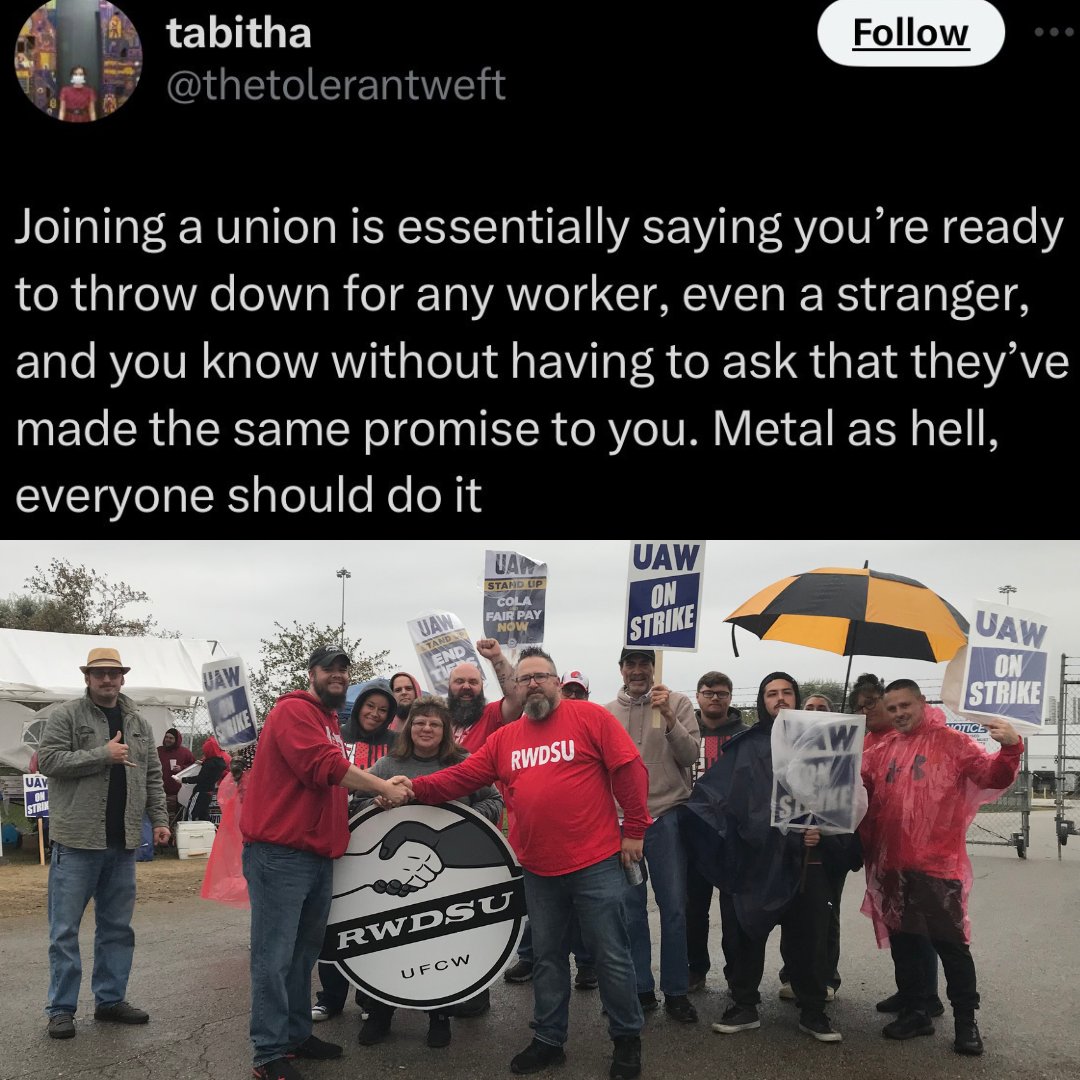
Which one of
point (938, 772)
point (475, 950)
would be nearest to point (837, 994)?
point (938, 772)

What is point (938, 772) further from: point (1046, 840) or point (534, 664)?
point (1046, 840)

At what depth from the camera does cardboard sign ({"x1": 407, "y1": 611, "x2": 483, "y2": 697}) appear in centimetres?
924

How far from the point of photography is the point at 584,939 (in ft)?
17.0

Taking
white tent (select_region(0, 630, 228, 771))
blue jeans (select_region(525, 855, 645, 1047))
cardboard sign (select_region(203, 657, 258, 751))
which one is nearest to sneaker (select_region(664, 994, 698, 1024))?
blue jeans (select_region(525, 855, 645, 1047))

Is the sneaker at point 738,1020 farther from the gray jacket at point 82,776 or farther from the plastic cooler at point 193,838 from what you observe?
the plastic cooler at point 193,838

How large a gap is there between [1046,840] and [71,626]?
30.0 metres

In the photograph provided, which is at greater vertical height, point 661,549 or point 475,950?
point 661,549

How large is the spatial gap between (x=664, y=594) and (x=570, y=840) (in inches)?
65.1

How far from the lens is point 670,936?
19.3 feet

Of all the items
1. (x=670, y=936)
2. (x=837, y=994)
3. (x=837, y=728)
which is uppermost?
(x=837, y=728)

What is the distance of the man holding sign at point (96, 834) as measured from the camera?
5707mm

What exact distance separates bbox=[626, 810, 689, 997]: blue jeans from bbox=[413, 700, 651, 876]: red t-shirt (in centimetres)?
90

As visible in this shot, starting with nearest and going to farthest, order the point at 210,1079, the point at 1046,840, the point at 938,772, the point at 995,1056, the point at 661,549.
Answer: the point at 210,1079, the point at 995,1056, the point at 938,772, the point at 661,549, the point at 1046,840

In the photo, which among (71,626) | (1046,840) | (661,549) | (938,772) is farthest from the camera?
(71,626)
